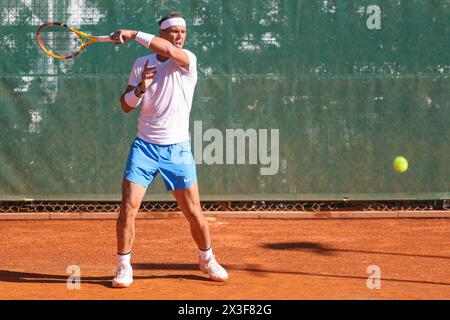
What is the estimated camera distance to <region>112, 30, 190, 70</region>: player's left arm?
186 inches

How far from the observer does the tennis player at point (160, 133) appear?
505 centimetres

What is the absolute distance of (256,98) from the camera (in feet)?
25.4

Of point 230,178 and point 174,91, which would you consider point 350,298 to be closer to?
point 174,91

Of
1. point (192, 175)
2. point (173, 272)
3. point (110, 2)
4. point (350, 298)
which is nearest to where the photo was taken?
point (350, 298)

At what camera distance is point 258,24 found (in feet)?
25.3

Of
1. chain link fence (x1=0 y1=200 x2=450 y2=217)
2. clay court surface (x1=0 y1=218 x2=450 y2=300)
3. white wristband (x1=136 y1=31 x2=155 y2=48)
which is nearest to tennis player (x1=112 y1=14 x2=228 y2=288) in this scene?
white wristband (x1=136 y1=31 x2=155 y2=48)

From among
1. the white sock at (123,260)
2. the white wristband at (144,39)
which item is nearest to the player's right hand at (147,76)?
the white wristband at (144,39)

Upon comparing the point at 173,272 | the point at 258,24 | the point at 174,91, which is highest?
the point at 258,24

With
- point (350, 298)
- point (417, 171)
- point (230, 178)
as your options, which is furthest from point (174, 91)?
point (417, 171)

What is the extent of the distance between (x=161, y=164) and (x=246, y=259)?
4.45ft

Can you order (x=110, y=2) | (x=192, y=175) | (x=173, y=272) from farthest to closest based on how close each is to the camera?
(x=110, y=2) < (x=173, y=272) < (x=192, y=175)

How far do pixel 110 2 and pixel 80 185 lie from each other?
1.81 m

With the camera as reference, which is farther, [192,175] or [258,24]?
[258,24]

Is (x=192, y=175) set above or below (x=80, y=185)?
above
